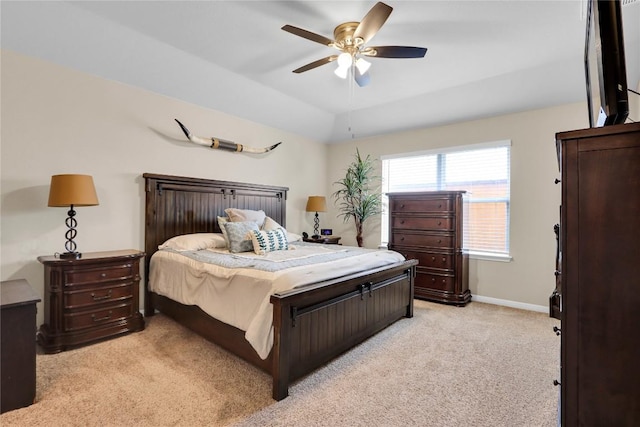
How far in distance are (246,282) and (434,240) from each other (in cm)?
284

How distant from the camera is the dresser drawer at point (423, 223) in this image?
4.11m

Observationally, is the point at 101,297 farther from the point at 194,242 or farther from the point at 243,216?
the point at 243,216

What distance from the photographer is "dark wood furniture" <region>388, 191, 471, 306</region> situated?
13.3 feet

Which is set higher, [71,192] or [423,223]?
[71,192]

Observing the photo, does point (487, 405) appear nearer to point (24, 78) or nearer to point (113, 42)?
point (113, 42)

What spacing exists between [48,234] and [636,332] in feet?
13.3

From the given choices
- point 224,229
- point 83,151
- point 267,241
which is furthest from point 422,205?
point 83,151

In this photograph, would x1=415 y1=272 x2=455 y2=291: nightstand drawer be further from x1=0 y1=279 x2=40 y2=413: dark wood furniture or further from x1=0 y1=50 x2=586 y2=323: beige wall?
x1=0 y1=279 x2=40 y2=413: dark wood furniture

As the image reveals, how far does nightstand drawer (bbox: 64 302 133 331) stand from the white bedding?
38 cm

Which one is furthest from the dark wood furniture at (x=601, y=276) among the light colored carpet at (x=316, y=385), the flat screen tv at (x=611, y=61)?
the light colored carpet at (x=316, y=385)

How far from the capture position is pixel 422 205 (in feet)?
14.1

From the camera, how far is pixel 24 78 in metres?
2.81

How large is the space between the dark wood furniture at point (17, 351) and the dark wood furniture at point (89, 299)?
0.71m

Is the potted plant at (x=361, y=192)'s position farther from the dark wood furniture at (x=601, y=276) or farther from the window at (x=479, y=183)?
the dark wood furniture at (x=601, y=276)
